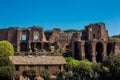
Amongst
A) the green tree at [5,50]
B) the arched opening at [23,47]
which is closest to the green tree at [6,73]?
the green tree at [5,50]

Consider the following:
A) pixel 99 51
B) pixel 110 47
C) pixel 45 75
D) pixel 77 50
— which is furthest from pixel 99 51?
pixel 45 75

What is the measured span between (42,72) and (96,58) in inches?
1005

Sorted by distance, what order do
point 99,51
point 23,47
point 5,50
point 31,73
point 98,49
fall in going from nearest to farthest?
1. point 31,73
2. point 5,50
3. point 99,51
4. point 98,49
5. point 23,47

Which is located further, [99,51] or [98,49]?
[98,49]

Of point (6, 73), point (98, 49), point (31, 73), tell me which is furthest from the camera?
point (98, 49)

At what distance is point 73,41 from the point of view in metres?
95.7

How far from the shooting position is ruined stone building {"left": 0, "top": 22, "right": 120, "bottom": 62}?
93625mm

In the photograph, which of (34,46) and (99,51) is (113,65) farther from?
(34,46)

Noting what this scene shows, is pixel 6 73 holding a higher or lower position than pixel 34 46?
lower

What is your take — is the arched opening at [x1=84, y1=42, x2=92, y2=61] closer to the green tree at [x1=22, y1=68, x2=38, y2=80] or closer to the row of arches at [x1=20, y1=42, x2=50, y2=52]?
the row of arches at [x1=20, y1=42, x2=50, y2=52]

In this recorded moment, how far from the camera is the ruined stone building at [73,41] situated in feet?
307

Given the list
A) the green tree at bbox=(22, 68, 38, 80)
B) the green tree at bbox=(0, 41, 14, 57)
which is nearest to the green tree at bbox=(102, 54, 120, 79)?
the green tree at bbox=(22, 68, 38, 80)

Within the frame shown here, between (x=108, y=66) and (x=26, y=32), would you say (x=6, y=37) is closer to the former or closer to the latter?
(x=26, y=32)

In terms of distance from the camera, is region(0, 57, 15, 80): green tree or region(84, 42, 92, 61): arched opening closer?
region(0, 57, 15, 80): green tree
